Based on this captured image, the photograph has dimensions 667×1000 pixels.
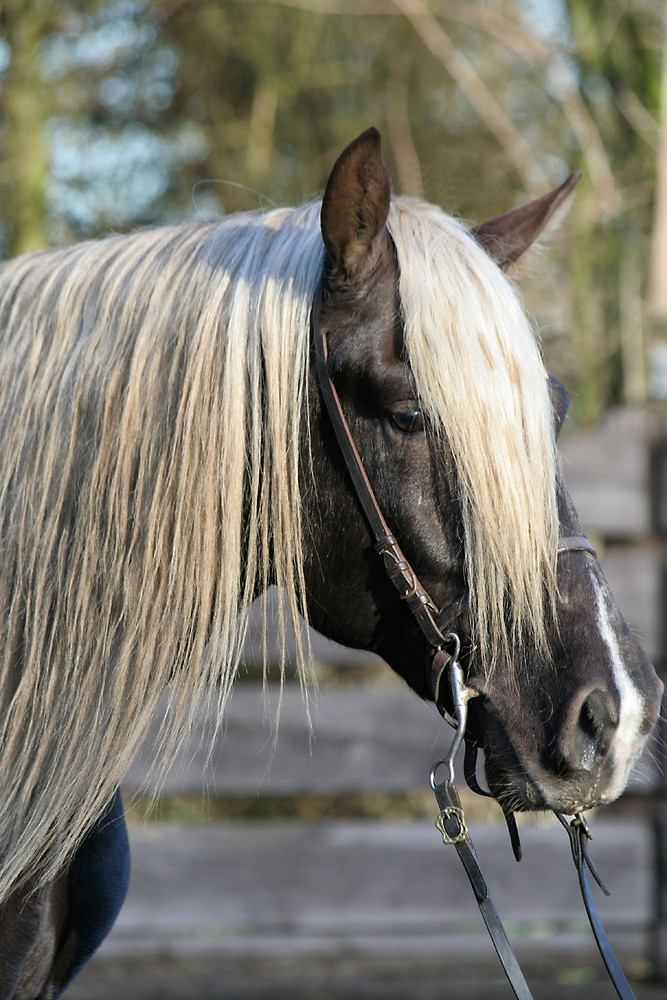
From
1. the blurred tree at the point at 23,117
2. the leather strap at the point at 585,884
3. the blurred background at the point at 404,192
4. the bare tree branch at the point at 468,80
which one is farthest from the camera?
the bare tree branch at the point at 468,80

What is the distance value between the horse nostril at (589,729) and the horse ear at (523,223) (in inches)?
27.7

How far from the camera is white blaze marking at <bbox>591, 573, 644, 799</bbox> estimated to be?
41.9 inches

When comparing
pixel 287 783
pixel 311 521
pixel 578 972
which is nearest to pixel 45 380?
pixel 311 521

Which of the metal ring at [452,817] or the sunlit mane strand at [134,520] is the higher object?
the sunlit mane strand at [134,520]

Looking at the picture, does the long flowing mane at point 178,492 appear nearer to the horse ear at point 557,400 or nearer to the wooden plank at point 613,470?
the horse ear at point 557,400

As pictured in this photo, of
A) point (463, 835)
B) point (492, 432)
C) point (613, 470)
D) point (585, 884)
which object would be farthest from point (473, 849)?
point (613, 470)

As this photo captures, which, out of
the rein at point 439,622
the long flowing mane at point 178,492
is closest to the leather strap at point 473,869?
the rein at point 439,622

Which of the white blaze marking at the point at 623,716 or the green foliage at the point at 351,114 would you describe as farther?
the green foliage at the point at 351,114

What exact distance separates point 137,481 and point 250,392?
0.19 m

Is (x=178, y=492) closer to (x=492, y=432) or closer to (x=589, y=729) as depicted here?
(x=492, y=432)

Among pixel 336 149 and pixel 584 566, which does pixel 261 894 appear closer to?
pixel 584 566

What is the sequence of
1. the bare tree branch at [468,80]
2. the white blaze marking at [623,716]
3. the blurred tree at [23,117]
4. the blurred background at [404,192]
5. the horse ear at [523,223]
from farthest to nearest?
the bare tree branch at [468,80] < the blurred tree at [23,117] < the blurred background at [404,192] < the horse ear at [523,223] < the white blaze marking at [623,716]

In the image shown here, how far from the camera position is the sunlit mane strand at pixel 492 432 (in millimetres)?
1104

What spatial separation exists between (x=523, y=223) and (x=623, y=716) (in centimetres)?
81
